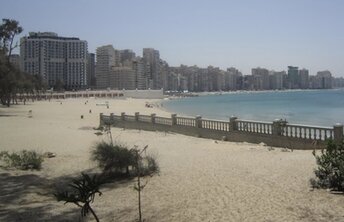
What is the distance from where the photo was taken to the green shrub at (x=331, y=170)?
807cm

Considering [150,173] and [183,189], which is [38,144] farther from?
[183,189]

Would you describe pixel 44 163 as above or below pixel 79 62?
below

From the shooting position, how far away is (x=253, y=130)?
18.3 meters

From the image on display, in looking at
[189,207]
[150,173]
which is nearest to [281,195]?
[189,207]

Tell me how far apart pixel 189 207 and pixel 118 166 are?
13.6ft

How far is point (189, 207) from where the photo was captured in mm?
7594

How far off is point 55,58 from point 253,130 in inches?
5809

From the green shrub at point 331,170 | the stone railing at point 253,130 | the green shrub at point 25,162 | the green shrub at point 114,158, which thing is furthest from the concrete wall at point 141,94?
the green shrub at point 331,170

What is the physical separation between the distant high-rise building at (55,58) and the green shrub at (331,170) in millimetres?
138275

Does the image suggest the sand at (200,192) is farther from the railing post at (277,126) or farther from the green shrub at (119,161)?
the railing post at (277,126)

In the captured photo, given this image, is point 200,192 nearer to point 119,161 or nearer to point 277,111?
point 119,161

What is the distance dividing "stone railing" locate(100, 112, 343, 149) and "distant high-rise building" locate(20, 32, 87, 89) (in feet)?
399

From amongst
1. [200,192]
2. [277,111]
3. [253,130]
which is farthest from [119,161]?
[277,111]

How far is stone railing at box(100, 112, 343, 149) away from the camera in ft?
48.4
